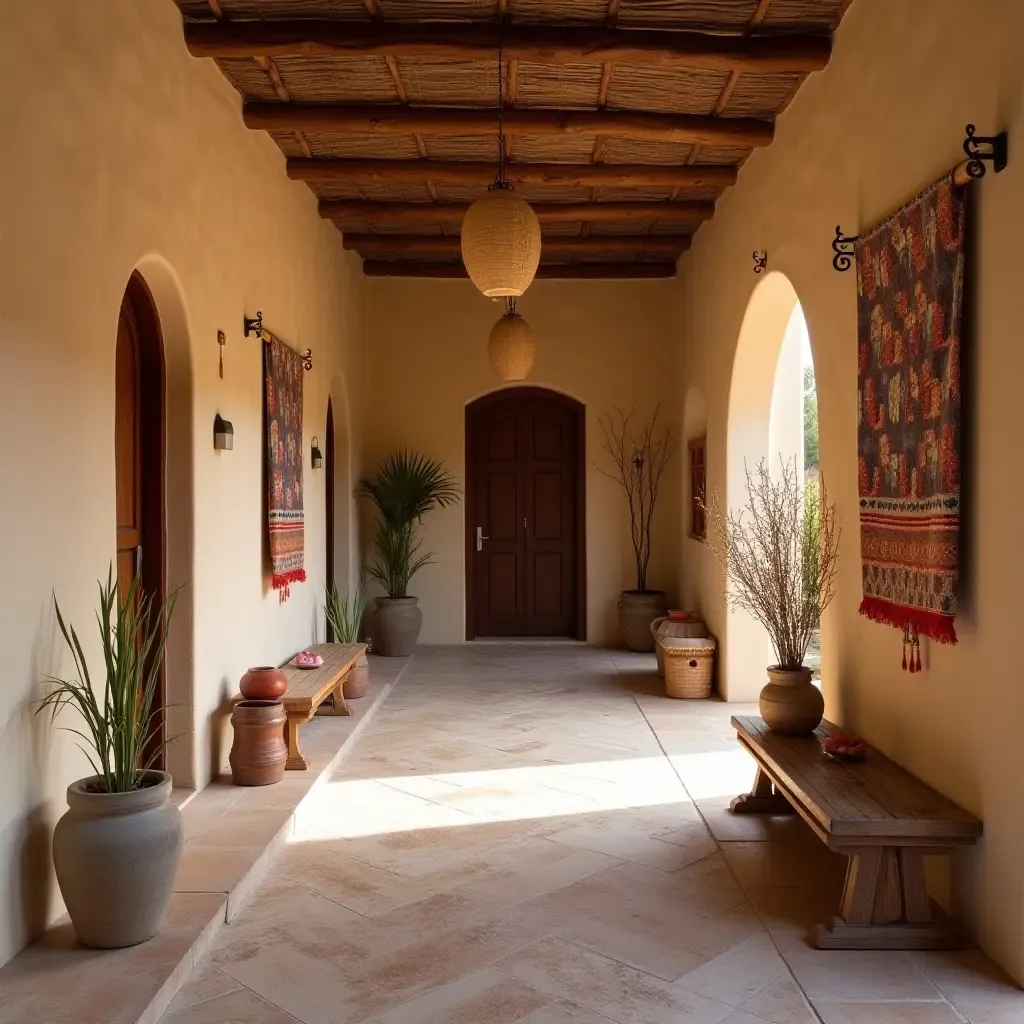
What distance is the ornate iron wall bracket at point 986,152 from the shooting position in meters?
2.92

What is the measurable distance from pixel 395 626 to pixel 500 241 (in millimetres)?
5069

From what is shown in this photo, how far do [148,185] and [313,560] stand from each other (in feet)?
12.0

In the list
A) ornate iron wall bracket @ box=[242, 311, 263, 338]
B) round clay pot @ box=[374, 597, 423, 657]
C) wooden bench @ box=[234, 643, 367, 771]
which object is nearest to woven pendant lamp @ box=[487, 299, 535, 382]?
ornate iron wall bracket @ box=[242, 311, 263, 338]

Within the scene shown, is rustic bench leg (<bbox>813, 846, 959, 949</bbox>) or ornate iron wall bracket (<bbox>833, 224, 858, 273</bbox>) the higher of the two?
ornate iron wall bracket (<bbox>833, 224, 858, 273</bbox>)

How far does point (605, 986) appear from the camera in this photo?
2.83 meters

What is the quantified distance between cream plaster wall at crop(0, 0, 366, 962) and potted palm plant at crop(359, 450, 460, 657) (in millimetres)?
2821

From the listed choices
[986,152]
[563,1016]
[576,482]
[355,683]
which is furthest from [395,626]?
[986,152]

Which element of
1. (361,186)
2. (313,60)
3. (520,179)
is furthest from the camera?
(361,186)

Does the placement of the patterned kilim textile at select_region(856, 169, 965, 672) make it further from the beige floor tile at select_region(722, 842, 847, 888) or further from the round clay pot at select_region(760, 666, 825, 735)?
the beige floor tile at select_region(722, 842, 847, 888)

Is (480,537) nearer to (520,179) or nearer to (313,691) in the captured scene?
(520,179)

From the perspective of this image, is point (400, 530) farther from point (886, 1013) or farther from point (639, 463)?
point (886, 1013)

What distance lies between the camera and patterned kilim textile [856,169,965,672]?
3.13 m

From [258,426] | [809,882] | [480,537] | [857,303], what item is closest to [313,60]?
[258,426]

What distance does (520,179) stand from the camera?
6.39 meters
